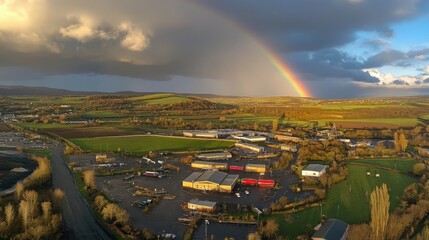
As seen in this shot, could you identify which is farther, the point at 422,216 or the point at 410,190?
the point at 410,190

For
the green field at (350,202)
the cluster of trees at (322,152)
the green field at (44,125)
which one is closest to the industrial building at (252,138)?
the cluster of trees at (322,152)

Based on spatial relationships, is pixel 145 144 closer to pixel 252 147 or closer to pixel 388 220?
pixel 252 147

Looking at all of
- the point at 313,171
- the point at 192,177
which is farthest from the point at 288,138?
the point at 192,177

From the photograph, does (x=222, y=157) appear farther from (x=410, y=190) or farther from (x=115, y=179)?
(x=410, y=190)

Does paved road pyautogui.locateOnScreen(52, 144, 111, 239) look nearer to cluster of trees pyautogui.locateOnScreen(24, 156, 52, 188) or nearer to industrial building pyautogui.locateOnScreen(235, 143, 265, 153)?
cluster of trees pyautogui.locateOnScreen(24, 156, 52, 188)

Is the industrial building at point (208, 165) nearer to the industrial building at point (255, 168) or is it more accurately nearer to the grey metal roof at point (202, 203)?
the industrial building at point (255, 168)

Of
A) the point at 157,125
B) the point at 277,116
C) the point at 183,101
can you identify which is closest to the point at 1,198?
the point at 157,125
